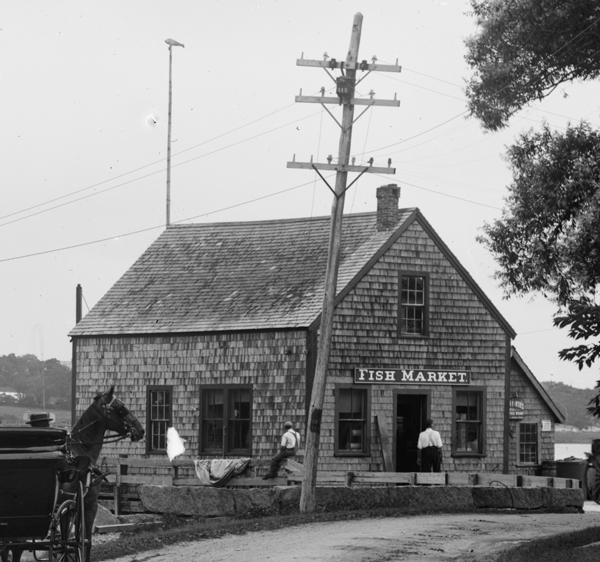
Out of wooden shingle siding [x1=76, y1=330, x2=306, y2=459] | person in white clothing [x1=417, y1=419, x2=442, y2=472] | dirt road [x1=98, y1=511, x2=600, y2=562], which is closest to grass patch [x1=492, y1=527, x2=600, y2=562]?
dirt road [x1=98, y1=511, x2=600, y2=562]

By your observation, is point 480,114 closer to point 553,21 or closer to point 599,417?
point 553,21

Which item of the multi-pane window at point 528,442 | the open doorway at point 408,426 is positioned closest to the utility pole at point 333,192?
the open doorway at point 408,426

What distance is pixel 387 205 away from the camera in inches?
1243

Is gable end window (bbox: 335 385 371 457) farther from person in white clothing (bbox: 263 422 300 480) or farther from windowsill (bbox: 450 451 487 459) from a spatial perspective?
person in white clothing (bbox: 263 422 300 480)

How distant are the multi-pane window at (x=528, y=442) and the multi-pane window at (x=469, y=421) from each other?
7250mm

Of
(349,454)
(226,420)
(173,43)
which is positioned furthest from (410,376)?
(173,43)

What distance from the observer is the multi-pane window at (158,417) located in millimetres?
32406

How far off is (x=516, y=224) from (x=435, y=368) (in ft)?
17.8

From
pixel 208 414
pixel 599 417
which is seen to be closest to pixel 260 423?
pixel 208 414

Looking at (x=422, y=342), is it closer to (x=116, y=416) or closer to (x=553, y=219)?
(x=553, y=219)

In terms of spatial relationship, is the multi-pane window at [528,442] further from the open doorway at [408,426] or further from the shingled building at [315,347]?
the open doorway at [408,426]

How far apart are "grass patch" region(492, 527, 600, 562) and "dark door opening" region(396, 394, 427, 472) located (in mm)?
12634

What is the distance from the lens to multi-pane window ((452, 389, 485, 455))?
103 feet

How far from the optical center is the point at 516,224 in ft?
90.4
